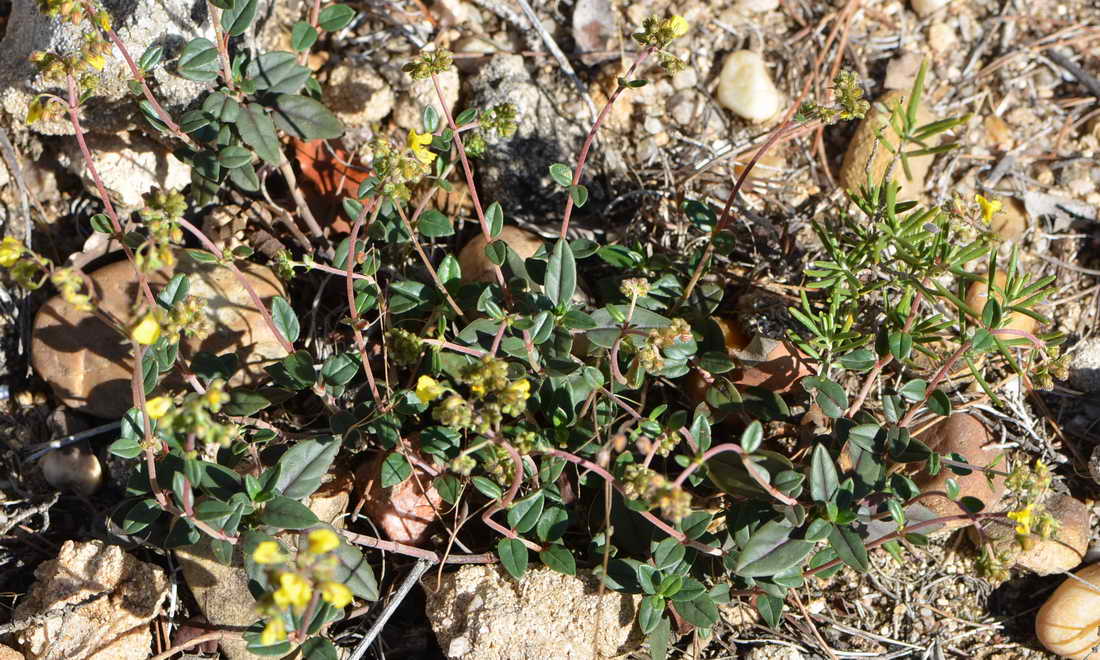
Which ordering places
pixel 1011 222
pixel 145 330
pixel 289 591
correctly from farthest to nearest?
pixel 1011 222, pixel 145 330, pixel 289 591

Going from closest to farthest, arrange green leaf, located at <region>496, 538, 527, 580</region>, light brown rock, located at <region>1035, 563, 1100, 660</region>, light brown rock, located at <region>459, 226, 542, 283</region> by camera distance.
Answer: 1. green leaf, located at <region>496, 538, 527, 580</region>
2. light brown rock, located at <region>1035, 563, 1100, 660</region>
3. light brown rock, located at <region>459, 226, 542, 283</region>

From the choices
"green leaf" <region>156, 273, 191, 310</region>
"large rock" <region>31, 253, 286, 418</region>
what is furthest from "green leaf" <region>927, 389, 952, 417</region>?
"green leaf" <region>156, 273, 191, 310</region>

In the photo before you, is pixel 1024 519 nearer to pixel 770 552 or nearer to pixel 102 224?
pixel 770 552

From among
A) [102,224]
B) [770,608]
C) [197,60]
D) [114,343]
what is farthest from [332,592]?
[197,60]

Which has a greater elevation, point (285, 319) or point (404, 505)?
point (285, 319)

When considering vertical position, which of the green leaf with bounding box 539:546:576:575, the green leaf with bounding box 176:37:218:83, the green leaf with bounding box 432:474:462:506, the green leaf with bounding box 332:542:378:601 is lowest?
the green leaf with bounding box 539:546:576:575

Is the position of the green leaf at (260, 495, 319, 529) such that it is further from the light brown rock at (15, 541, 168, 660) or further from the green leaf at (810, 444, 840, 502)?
the green leaf at (810, 444, 840, 502)

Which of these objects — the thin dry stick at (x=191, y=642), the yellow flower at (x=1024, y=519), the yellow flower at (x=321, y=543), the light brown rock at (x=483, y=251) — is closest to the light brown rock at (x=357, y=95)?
the light brown rock at (x=483, y=251)

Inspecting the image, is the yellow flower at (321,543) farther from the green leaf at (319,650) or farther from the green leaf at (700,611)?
the green leaf at (700,611)
